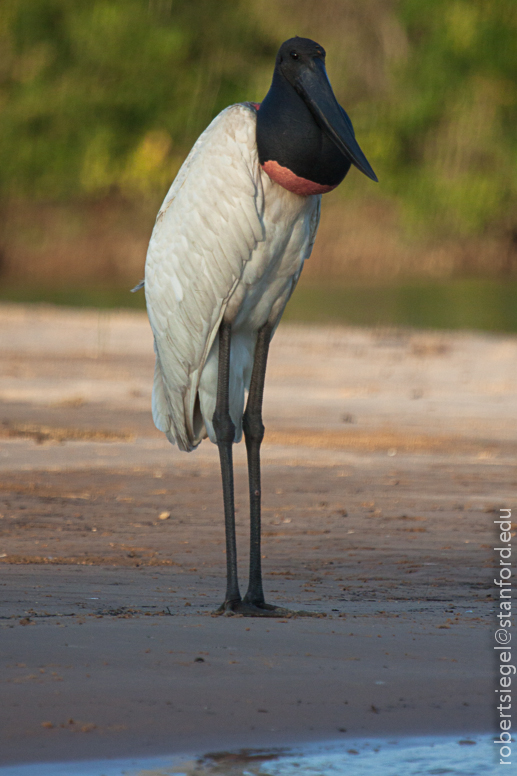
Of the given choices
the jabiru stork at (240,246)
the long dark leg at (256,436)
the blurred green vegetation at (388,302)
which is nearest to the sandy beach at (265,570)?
the long dark leg at (256,436)

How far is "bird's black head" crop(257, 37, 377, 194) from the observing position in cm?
423

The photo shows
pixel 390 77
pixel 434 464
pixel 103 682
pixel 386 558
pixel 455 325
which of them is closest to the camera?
pixel 103 682

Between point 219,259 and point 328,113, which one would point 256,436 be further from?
point 328,113

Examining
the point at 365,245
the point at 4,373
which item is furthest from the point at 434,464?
the point at 365,245

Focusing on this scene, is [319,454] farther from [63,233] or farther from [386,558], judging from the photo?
[63,233]

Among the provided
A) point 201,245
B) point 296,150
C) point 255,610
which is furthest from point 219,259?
point 255,610

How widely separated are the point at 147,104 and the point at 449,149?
8.55 meters

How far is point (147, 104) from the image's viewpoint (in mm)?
34375

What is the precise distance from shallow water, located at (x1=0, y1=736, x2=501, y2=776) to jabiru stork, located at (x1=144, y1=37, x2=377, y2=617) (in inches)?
49.8

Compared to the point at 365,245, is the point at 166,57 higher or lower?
higher

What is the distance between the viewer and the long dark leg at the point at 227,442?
4574 mm

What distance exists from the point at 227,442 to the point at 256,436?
132mm

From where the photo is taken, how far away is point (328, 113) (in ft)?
13.9

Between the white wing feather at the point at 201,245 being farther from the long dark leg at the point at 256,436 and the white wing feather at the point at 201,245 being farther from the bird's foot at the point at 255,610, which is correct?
the bird's foot at the point at 255,610
